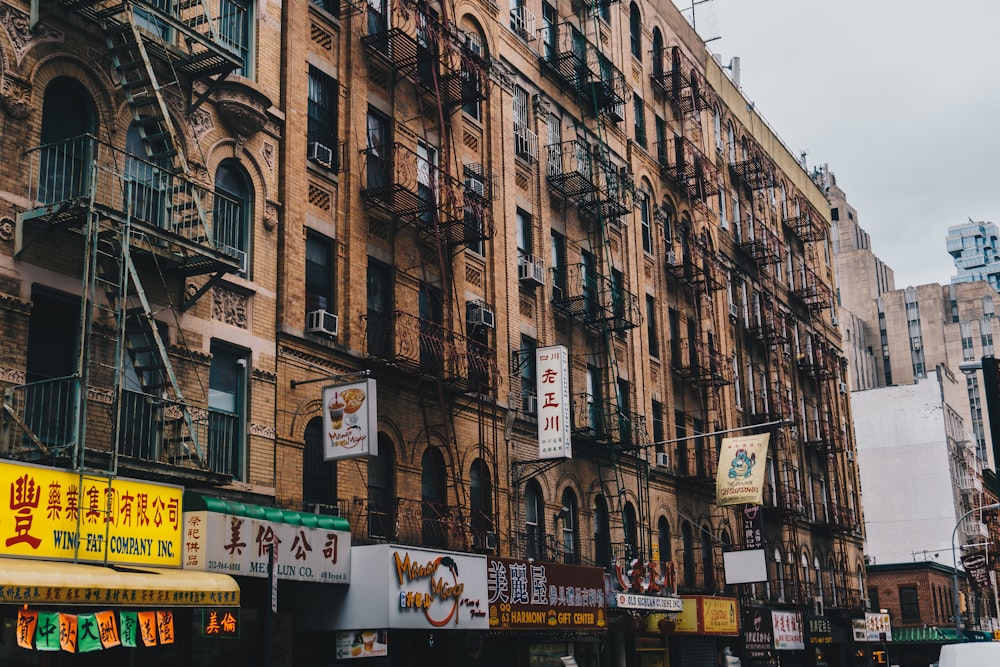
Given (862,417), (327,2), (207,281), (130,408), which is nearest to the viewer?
(130,408)

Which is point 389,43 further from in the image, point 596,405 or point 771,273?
point 771,273

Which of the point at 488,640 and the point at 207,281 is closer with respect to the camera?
the point at 207,281

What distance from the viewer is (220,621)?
18672 millimetres

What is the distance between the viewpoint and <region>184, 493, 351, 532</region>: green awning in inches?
730

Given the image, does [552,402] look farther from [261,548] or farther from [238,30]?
[238,30]

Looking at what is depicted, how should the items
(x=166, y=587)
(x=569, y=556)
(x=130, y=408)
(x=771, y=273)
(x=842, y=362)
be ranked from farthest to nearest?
(x=842, y=362) < (x=771, y=273) < (x=569, y=556) < (x=130, y=408) < (x=166, y=587)

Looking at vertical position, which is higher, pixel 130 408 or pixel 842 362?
pixel 842 362

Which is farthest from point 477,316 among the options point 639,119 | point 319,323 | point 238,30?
point 639,119

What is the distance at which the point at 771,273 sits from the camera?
181ft

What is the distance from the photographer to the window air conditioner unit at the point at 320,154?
2468 centimetres

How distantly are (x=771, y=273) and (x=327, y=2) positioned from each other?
3322 centimetres

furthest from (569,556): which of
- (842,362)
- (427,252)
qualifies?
(842,362)

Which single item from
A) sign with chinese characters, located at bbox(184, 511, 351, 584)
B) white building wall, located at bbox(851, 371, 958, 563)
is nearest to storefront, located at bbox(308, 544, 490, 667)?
sign with chinese characters, located at bbox(184, 511, 351, 584)

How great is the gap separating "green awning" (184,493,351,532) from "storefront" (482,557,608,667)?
15.3 feet
